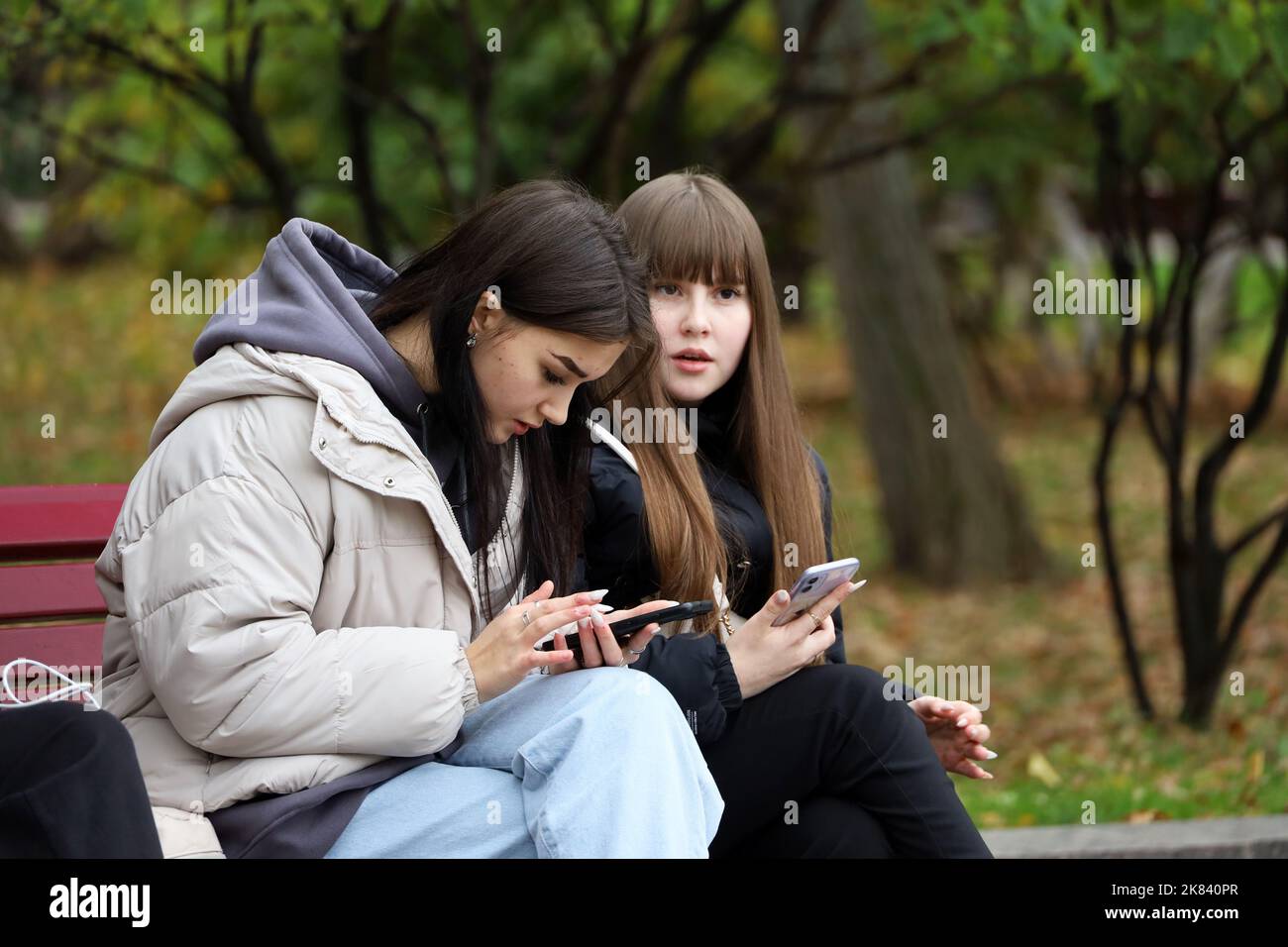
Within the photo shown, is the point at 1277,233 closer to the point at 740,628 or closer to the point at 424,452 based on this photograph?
the point at 740,628

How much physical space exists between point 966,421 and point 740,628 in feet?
21.2

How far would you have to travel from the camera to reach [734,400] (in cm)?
354

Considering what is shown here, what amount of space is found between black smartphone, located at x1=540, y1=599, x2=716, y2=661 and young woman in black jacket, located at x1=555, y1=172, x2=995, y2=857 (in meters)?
0.03

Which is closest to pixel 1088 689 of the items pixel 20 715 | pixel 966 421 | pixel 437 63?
pixel 966 421

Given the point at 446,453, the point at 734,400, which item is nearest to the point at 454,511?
the point at 446,453

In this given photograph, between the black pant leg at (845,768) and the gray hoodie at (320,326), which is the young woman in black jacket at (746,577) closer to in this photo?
the black pant leg at (845,768)

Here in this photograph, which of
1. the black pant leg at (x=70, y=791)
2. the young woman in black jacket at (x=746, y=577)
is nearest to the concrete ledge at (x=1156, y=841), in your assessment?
the young woman in black jacket at (x=746, y=577)

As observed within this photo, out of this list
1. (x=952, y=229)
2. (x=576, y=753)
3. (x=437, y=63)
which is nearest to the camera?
(x=576, y=753)

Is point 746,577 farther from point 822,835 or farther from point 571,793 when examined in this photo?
point 571,793

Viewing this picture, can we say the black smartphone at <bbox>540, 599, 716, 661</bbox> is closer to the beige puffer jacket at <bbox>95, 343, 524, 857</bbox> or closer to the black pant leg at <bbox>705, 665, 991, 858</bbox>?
the beige puffer jacket at <bbox>95, 343, 524, 857</bbox>

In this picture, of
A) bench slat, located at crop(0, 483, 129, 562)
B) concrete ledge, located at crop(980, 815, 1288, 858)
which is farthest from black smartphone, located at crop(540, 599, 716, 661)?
concrete ledge, located at crop(980, 815, 1288, 858)

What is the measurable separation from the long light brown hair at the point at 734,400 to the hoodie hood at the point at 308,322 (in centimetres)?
63

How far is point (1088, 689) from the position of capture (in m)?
7.44

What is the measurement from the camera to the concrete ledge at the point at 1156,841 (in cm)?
381
